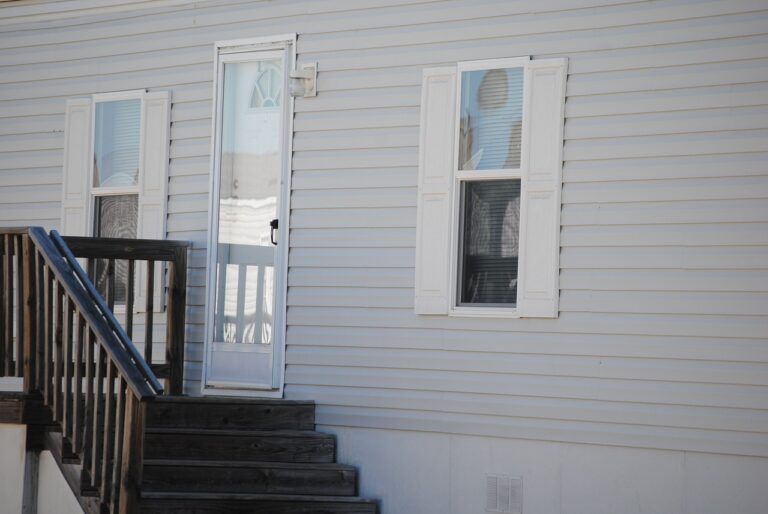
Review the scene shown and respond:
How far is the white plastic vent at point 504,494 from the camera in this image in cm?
690

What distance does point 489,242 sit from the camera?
7199 millimetres

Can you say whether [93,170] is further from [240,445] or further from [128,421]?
[128,421]

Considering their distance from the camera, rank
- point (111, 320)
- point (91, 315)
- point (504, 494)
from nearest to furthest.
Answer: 1. point (91, 315)
2. point (111, 320)
3. point (504, 494)

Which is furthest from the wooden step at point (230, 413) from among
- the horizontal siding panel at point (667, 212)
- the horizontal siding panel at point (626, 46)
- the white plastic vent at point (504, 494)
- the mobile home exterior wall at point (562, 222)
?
the horizontal siding panel at point (626, 46)

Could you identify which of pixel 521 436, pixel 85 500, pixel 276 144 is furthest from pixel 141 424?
pixel 276 144

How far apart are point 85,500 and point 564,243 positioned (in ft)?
10.2

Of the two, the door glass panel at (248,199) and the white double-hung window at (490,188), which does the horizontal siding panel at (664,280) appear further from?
the door glass panel at (248,199)

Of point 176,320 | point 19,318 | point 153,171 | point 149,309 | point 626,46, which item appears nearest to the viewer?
point 626,46

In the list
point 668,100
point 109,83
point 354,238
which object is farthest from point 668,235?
point 109,83

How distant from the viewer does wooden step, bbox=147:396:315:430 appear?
7363 mm

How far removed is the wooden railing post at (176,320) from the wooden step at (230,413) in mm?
722

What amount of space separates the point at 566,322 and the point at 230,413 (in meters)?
2.29

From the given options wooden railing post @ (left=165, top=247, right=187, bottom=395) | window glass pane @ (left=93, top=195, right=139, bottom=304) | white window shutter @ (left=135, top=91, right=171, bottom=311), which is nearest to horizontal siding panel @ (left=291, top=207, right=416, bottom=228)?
wooden railing post @ (left=165, top=247, right=187, bottom=395)

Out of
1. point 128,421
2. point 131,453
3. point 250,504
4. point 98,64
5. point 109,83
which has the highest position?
point 98,64
